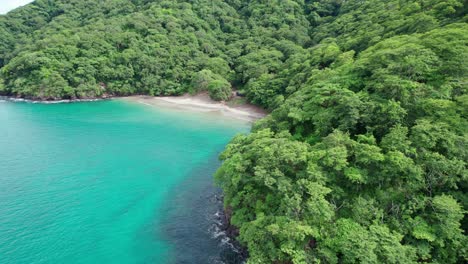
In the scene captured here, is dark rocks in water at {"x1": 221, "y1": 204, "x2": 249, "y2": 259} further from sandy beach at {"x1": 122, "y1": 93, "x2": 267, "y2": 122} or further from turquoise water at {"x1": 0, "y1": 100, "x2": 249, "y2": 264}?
sandy beach at {"x1": 122, "y1": 93, "x2": 267, "y2": 122}

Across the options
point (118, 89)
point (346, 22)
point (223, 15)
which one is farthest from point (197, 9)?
point (346, 22)

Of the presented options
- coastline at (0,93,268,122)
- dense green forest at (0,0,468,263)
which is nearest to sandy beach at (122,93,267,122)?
coastline at (0,93,268,122)

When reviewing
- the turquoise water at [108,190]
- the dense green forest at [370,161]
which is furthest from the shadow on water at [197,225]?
the dense green forest at [370,161]

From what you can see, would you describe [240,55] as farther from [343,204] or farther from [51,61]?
[343,204]

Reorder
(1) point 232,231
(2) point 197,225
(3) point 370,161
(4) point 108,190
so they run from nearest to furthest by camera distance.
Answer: (3) point 370,161
(1) point 232,231
(2) point 197,225
(4) point 108,190

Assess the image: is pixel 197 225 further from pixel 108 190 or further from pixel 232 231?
pixel 108 190

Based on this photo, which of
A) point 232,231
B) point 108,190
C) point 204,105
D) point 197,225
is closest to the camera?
point 232,231

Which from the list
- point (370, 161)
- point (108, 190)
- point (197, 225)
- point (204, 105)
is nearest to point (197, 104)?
point (204, 105)
